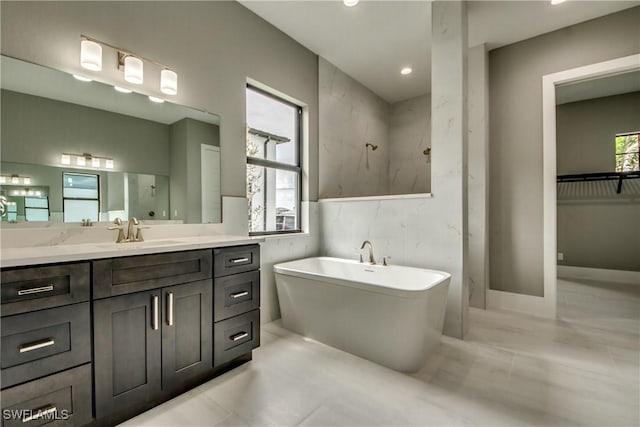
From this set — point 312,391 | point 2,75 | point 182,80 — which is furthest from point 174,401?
point 182,80

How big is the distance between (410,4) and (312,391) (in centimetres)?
325

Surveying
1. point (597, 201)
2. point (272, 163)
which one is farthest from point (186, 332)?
point (597, 201)

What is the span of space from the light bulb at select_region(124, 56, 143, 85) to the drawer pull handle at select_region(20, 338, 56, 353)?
5.07 feet

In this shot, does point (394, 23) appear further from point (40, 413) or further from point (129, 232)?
point (40, 413)

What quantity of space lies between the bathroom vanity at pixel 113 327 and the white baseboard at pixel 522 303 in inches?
112

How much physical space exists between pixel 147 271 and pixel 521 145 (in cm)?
371

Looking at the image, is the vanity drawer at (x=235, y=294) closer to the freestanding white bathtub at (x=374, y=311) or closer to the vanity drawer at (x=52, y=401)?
the freestanding white bathtub at (x=374, y=311)

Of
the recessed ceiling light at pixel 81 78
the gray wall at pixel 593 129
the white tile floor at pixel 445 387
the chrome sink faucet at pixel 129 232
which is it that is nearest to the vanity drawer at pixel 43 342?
the white tile floor at pixel 445 387

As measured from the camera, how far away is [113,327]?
1.32 metres

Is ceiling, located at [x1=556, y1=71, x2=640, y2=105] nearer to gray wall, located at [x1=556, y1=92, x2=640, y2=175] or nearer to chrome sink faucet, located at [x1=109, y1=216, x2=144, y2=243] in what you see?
gray wall, located at [x1=556, y1=92, x2=640, y2=175]

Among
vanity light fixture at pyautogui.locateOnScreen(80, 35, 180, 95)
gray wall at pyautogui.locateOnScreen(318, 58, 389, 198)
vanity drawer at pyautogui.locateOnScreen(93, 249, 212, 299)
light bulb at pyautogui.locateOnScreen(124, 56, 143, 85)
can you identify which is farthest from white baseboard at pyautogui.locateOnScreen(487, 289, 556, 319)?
light bulb at pyautogui.locateOnScreen(124, 56, 143, 85)

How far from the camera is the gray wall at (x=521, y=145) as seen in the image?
2848 millimetres

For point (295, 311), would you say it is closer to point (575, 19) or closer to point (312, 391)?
point (312, 391)

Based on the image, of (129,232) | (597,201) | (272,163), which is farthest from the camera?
(597,201)
